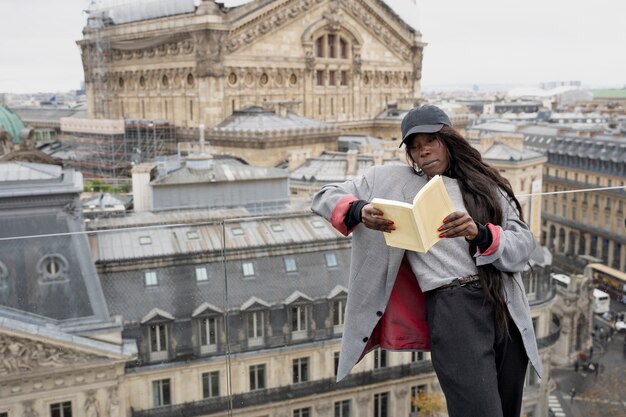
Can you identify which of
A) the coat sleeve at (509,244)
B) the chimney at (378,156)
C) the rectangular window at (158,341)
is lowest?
the chimney at (378,156)

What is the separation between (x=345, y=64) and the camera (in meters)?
42.6

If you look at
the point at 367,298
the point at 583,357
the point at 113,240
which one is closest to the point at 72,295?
the point at 113,240

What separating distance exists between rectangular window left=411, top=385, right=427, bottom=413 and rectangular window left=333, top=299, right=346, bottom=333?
106 cm

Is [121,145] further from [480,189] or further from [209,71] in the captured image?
[480,189]

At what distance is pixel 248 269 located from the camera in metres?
6.71

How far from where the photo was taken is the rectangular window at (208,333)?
618cm

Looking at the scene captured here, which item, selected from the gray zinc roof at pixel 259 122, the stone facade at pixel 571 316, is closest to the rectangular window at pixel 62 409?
the stone facade at pixel 571 316

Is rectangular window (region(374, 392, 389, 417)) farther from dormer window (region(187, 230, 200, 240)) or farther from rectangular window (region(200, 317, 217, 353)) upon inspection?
dormer window (region(187, 230, 200, 240))

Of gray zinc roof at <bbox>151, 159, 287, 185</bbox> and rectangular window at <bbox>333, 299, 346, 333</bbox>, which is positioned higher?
rectangular window at <bbox>333, 299, 346, 333</bbox>

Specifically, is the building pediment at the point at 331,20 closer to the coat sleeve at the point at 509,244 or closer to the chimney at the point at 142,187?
the chimney at the point at 142,187

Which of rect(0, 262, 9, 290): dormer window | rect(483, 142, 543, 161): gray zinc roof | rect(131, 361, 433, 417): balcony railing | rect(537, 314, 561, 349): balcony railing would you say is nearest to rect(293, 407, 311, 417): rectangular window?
rect(131, 361, 433, 417): balcony railing

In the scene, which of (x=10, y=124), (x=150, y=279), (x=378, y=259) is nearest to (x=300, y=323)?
(x=150, y=279)

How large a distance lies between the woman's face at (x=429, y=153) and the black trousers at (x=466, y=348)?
64 centimetres

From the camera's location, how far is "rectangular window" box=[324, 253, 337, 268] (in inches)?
291
